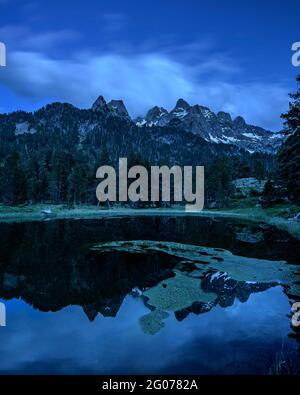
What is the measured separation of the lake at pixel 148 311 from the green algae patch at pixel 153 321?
0.05 metres

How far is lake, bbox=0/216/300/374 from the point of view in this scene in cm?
1216

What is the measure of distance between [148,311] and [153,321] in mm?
1319

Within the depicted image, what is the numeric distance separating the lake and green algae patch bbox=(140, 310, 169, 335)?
0.05 m

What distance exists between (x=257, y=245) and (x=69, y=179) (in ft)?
249

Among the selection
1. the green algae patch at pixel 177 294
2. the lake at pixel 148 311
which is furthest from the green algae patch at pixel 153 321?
the green algae patch at pixel 177 294

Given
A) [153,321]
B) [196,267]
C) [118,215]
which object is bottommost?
[118,215]

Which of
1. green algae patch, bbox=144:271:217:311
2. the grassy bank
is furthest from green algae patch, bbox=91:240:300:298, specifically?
the grassy bank

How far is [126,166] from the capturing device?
107 metres

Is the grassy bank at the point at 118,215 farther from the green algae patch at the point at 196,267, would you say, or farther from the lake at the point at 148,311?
the lake at the point at 148,311

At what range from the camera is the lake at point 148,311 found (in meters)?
12.2

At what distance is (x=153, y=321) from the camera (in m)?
16.2

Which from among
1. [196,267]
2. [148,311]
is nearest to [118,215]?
[196,267]

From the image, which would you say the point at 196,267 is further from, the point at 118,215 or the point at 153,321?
the point at 118,215

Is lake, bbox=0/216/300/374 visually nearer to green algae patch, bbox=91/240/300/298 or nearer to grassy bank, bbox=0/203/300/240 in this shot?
green algae patch, bbox=91/240/300/298
